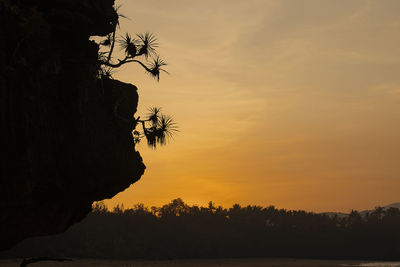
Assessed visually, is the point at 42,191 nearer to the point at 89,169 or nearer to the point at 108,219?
the point at 89,169

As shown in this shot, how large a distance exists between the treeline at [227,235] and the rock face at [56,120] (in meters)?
84.9

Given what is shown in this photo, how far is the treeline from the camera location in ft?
374

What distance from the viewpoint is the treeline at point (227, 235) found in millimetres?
114125

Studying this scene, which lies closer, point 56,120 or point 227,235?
point 56,120

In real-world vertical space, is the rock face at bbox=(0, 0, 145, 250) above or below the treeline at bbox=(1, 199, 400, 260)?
below

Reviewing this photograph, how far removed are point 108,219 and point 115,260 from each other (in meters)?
16.1

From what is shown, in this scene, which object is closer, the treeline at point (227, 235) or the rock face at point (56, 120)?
the rock face at point (56, 120)

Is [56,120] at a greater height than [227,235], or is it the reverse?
[227,235]

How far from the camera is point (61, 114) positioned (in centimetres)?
2269

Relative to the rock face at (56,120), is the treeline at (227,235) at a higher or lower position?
higher

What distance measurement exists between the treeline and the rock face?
8488cm

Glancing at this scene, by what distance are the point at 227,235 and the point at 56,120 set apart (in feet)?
359

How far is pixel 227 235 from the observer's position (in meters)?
128

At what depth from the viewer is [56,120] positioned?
22344mm
